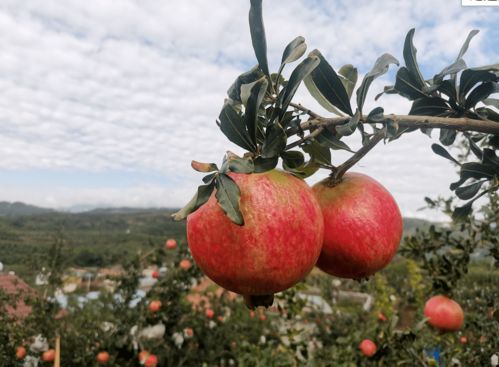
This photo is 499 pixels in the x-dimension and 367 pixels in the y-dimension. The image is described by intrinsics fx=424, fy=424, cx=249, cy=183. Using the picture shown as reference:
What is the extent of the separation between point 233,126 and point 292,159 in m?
0.14

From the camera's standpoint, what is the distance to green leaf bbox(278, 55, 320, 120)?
0.67 m

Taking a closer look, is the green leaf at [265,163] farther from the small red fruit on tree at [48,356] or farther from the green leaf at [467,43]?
the small red fruit on tree at [48,356]

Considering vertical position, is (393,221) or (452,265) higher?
(393,221)

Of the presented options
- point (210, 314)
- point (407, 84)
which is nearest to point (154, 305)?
point (210, 314)

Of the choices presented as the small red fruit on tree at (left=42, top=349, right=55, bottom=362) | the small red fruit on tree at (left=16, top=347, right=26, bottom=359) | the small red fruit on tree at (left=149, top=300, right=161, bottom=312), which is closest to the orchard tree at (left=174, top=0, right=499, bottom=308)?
the small red fruit on tree at (left=149, top=300, right=161, bottom=312)

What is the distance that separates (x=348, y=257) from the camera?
2.51 ft

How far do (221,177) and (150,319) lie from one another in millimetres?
3511

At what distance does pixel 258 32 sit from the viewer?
27.4 inches

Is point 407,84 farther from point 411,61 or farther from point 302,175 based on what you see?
point 302,175

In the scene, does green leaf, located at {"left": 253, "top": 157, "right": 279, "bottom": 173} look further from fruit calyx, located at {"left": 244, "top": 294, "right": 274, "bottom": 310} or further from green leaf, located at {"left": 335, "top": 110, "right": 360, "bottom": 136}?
fruit calyx, located at {"left": 244, "top": 294, "right": 274, "bottom": 310}

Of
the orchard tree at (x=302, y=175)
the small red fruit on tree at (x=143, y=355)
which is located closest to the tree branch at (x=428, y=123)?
the orchard tree at (x=302, y=175)

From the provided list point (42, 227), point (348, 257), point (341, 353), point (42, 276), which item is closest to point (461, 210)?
point (348, 257)

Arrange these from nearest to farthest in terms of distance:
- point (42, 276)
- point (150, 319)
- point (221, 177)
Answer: point (221, 177)
point (150, 319)
point (42, 276)

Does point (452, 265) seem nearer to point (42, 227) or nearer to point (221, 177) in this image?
point (221, 177)
